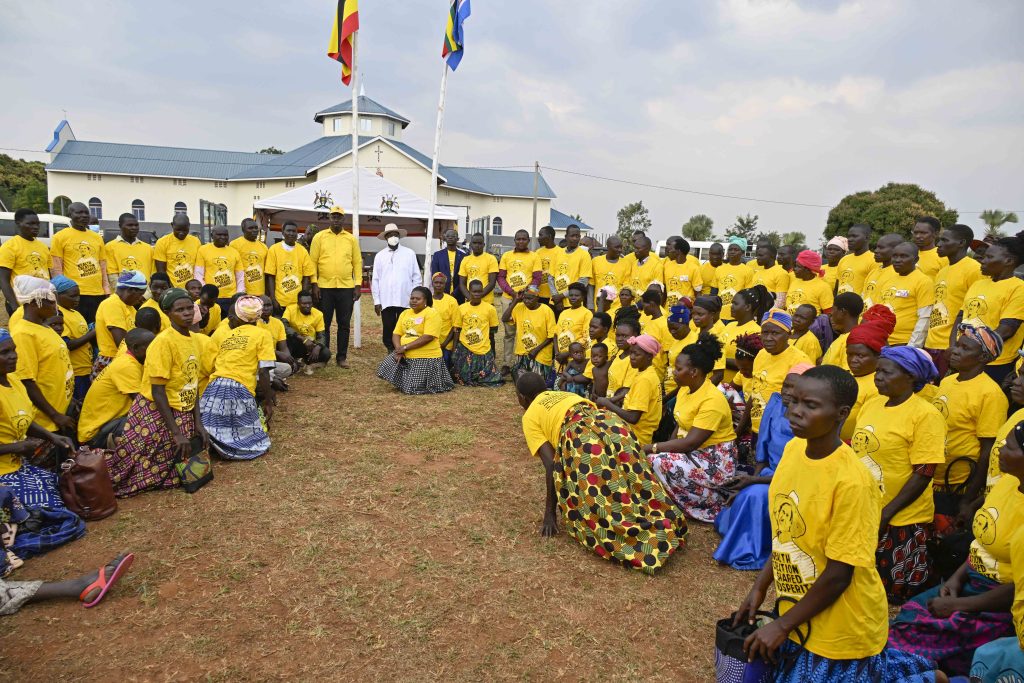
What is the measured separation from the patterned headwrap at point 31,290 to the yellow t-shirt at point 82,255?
9.57 feet

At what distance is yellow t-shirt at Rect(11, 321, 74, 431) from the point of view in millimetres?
4535

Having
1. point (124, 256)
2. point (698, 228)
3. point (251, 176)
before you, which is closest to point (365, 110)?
point (251, 176)

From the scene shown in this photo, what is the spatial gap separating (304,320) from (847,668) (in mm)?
8097

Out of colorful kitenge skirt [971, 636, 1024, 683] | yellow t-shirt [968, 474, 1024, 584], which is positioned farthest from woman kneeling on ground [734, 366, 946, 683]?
yellow t-shirt [968, 474, 1024, 584]

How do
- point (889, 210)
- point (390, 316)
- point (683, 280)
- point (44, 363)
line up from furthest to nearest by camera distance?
1. point (889, 210)
2. point (390, 316)
3. point (683, 280)
4. point (44, 363)

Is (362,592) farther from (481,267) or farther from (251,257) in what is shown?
(481,267)

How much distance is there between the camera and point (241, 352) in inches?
233

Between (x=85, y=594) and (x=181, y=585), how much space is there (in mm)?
482

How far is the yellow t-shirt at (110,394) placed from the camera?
5020mm

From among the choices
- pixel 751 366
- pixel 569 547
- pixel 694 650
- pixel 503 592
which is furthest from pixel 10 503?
pixel 751 366

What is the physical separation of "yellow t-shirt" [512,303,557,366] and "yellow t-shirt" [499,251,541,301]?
64cm

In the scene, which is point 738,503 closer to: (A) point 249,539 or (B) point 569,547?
(B) point 569,547

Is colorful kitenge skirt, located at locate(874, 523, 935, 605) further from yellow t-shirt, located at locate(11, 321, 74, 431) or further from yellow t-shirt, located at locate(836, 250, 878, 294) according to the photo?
yellow t-shirt, located at locate(11, 321, 74, 431)

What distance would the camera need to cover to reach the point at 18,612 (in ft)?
11.2
